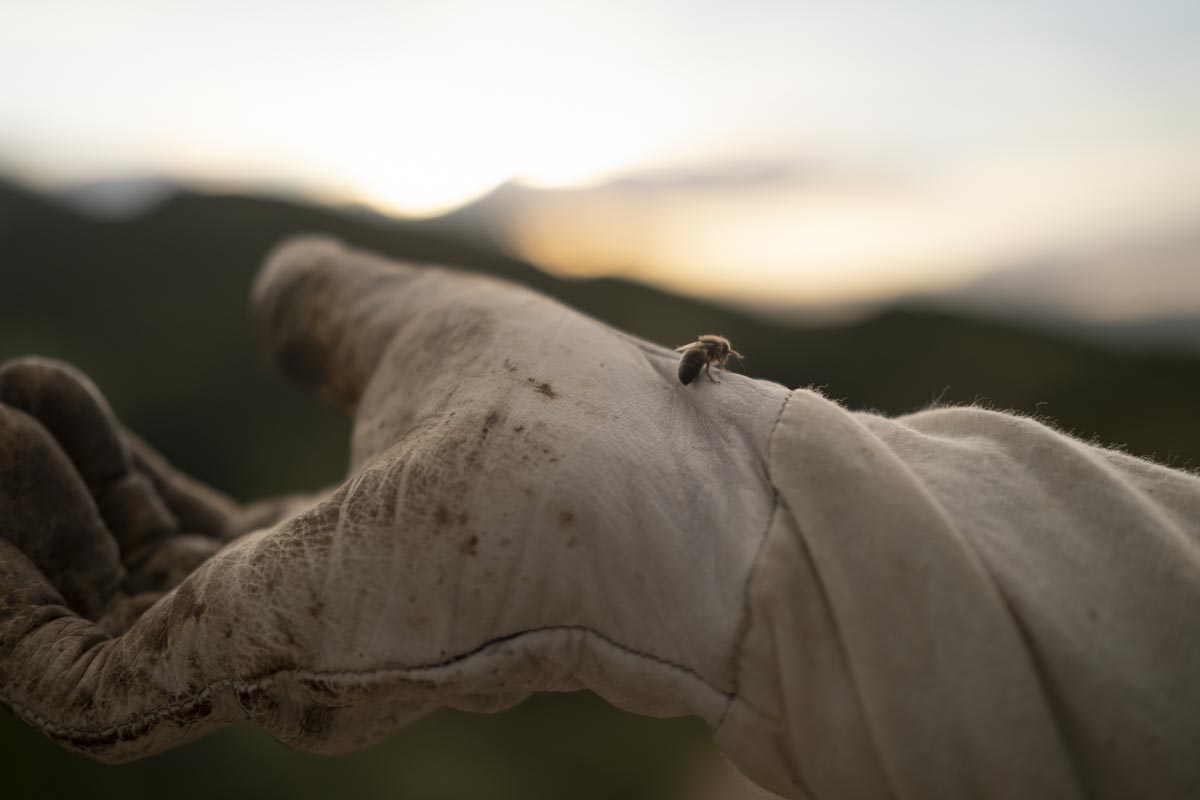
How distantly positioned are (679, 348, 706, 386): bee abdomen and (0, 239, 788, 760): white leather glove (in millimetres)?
18

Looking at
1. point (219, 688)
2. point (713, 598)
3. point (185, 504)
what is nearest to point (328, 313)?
point (185, 504)

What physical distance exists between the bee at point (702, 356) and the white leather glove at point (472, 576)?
2 cm

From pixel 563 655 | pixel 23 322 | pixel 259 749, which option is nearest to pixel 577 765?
pixel 259 749

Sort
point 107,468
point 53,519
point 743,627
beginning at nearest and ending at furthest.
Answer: point 743,627 < point 53,519 < point 107,468

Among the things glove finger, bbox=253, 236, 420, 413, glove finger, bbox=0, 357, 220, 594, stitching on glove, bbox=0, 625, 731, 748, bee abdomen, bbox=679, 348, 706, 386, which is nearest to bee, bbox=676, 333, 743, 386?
bee abdomen, bbox=679, 348, 706, 386

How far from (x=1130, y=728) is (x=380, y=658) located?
634 mm

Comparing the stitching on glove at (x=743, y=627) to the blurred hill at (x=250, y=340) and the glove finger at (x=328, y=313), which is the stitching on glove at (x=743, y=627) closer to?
the glove finger at (x=328, y=313)

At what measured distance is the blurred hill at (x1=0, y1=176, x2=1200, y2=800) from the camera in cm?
262

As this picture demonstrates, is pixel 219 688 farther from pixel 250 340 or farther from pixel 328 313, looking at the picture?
pixel 250 340

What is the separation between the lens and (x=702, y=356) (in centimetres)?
83

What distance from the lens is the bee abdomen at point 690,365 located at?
82 cm

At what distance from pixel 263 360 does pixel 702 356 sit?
8.54 feet

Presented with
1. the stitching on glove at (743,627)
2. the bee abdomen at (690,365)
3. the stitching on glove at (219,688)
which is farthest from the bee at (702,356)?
the stitching on glove at (219,688)

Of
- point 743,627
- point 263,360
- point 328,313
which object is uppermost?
point 328,313
